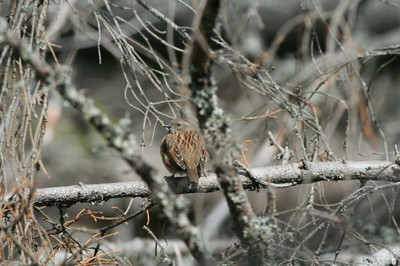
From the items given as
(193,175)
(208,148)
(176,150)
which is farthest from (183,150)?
(208,148)

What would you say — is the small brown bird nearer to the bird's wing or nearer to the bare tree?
the bird's wing

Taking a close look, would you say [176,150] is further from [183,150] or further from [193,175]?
[193,175]

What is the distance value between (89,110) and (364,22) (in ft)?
27.6

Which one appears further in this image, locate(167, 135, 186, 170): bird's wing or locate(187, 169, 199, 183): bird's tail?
locate(167, 135, 186, 170): bird's wing

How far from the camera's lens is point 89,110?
100 inches

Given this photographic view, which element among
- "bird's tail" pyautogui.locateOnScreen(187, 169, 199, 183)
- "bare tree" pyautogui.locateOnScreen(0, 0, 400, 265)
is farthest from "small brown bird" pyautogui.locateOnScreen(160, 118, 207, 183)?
"bare tree" pyautogui.locateOnScreen(0, 0, 400, 265)

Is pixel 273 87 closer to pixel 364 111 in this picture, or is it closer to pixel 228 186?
pixel 364 111

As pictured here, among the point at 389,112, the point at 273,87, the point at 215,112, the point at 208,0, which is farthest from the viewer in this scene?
the point at 389,112

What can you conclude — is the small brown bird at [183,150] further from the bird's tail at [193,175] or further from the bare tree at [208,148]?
the bare tree at [208,148]

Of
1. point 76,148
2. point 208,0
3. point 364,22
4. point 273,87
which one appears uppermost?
point 208,0

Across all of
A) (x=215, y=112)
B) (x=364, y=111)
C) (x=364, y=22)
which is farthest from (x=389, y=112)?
(x=215, y=112)

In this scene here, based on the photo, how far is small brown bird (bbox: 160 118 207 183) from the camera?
516 cm

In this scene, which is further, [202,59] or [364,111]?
[364,111]

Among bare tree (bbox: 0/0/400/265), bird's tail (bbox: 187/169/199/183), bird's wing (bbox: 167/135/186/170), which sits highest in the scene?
bare tree (bbox: 0/0/400/265)
